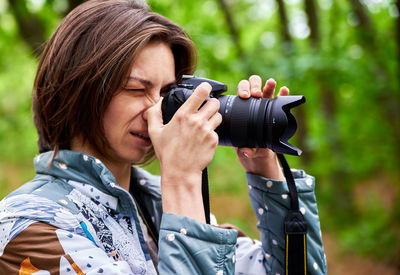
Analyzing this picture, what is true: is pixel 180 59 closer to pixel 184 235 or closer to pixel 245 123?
pixel 245 123

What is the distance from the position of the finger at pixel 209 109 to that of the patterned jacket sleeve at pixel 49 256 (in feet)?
1.62

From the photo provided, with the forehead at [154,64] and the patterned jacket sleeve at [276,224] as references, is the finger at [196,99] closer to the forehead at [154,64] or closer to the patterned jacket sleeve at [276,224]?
the forehead at [154,64]

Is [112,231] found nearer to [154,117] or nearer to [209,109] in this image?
[154,117]

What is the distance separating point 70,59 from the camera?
138 cm

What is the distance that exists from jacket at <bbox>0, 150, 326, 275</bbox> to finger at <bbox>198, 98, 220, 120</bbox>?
320 millimetres

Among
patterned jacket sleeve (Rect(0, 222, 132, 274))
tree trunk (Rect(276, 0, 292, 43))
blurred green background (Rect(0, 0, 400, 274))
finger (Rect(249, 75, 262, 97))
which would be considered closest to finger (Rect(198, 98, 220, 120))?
finger (Rect(249, 75, 262, 97))

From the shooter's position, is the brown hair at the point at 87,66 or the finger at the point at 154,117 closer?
the finger at the point at 154,117

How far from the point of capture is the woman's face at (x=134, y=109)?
4.48ft

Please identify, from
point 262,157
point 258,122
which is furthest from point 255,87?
point 262,157

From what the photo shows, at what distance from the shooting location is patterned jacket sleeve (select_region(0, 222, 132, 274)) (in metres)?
1.02

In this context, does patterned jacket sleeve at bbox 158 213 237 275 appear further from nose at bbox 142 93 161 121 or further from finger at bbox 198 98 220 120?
nose at bbox 142 93 161 121

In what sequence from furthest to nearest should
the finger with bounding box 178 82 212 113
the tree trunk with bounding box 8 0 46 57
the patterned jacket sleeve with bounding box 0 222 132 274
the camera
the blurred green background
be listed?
the tree trunk with bounding box 8 0 46 57
the blurred green background
the camera
the finger with bounding box 178 82 212 113
the patterned jacket sleeve with bounding box 0 222 132 274

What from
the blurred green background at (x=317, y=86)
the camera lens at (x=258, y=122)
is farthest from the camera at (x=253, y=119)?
the blurred green background at (x=317, y=86)

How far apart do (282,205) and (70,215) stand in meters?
0.78
